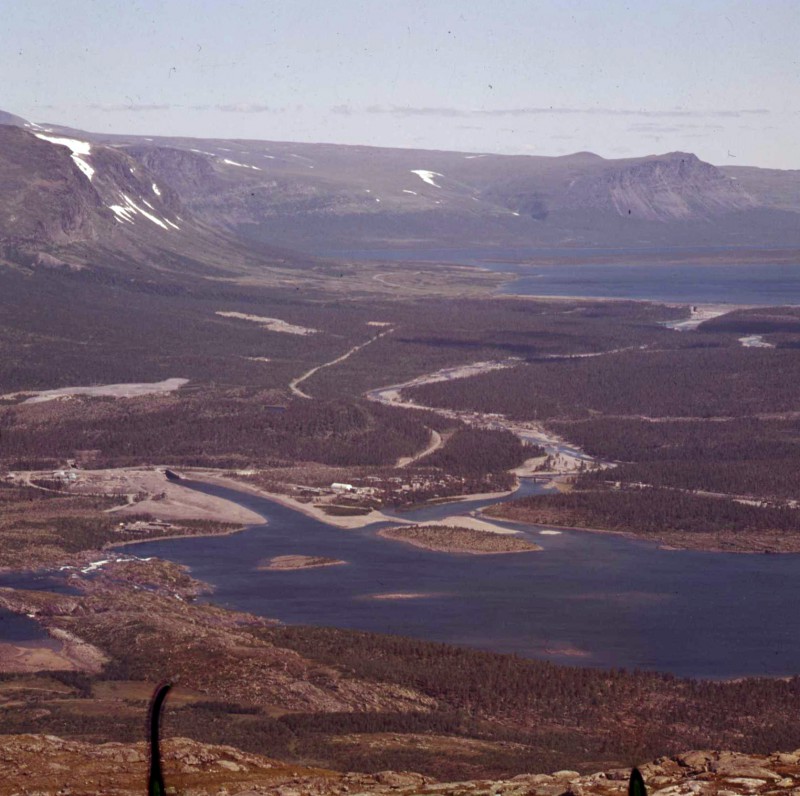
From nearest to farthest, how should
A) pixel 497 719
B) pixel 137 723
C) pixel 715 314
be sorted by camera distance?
1. pixel 137 723
2. pixel 497 719
3. pixel 715 314

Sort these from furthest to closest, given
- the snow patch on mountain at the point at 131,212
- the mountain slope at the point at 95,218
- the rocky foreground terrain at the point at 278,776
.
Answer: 1. the snow patch on mountain at the point at 131,212
2. the mountain slope at the point at 95,218
3. the rocky foreground terrain at the point at 278,776

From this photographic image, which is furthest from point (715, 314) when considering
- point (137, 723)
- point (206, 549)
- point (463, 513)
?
point (137, 723)

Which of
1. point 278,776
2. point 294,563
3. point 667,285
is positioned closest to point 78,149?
point 667,285

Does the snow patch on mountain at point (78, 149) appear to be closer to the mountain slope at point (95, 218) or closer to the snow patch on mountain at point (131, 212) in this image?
the mountain slope at point (95, 218)

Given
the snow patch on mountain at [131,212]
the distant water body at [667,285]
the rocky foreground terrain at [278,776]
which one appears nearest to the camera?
the rocky foreground terrain at [278,776]

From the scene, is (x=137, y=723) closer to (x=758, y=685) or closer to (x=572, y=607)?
(x=758, y=685)

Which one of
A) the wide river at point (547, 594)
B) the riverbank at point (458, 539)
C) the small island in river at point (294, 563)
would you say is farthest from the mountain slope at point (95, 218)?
the small island in river at point (294, 563)

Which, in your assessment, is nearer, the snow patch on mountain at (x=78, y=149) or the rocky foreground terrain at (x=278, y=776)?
the rocky foreground terrain at (x=278, y=776)
